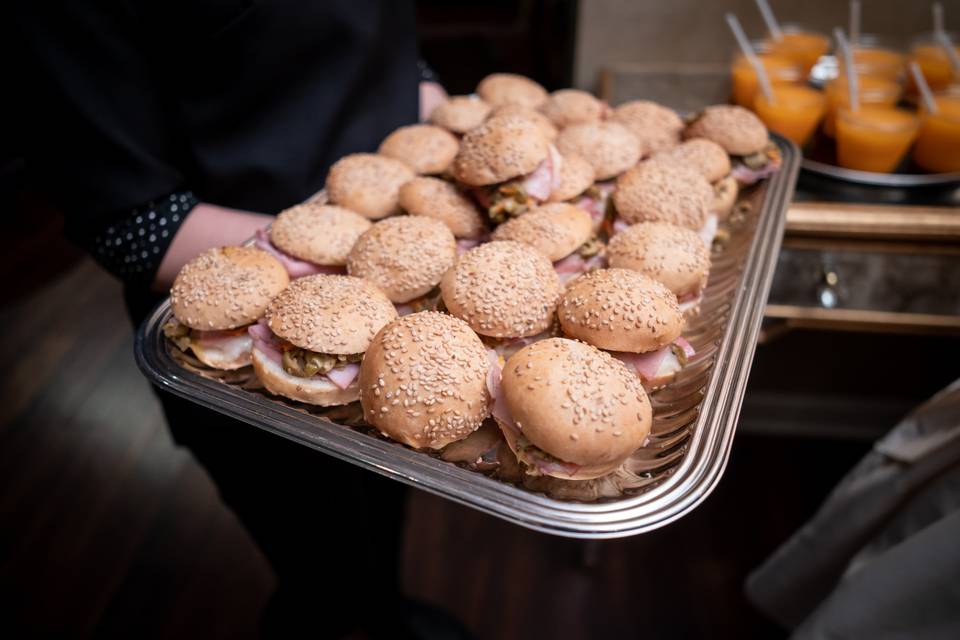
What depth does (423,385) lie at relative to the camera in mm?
1279

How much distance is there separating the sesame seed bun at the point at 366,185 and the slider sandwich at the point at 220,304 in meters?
0.39

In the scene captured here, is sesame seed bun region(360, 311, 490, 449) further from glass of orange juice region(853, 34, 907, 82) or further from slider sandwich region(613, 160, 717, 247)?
glass of orange juice region(853, 34, 907, 82)

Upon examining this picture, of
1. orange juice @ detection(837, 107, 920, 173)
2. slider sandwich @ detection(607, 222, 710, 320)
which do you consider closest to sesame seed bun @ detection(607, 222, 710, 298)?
slider sandwich @ detection(607, 222, 710, 320)

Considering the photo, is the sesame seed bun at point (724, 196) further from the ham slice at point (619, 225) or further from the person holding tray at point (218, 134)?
the person holding tray at point (218, 134)

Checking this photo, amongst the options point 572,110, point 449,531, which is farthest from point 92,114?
point 449,531

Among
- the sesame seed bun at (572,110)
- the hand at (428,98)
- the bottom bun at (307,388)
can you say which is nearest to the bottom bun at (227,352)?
the bottom bun at (307,388)

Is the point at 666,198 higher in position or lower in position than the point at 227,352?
higher

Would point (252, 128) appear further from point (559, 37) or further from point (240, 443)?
point (559, 37)

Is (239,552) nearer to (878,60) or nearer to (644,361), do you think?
(644,361)

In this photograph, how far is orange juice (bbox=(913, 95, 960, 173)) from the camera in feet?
7.49

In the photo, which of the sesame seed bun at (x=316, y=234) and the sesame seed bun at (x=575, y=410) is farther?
the sesame seed bun at (x=316, y=234)

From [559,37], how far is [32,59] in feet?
14.3

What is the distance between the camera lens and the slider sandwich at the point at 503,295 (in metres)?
1.49

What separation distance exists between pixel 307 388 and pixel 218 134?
0.87 m
